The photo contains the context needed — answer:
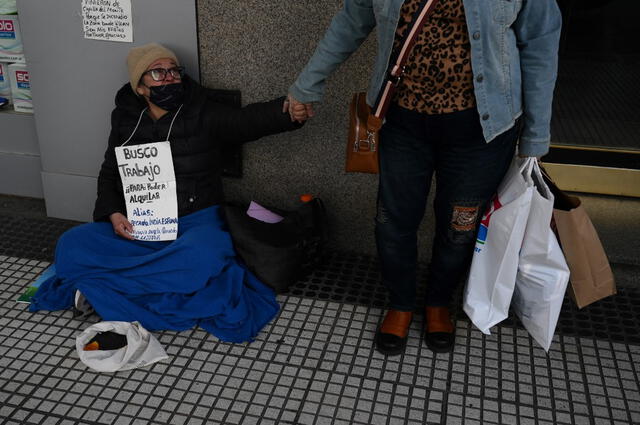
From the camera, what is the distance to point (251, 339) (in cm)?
295

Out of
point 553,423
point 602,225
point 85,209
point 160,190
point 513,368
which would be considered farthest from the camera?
point 85,209

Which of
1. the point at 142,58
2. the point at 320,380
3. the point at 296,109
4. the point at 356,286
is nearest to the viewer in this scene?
the point at 320,380

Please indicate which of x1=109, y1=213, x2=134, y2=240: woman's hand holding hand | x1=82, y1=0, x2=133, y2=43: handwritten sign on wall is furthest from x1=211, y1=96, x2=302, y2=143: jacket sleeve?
x1=82, y1=0, x2=133, y2=43: handwritten sign on wall

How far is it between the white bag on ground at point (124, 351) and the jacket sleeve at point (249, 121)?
1.02 meters

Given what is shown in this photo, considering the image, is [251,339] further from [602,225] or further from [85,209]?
[602,225]

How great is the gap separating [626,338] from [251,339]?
174 cm

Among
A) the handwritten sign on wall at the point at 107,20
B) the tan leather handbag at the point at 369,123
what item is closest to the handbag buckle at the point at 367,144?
the tan leather handbag at the point at 369,123

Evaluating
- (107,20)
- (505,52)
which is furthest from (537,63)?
(107,20)

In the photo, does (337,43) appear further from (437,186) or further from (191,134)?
(191,134)

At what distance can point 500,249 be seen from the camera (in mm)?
2617

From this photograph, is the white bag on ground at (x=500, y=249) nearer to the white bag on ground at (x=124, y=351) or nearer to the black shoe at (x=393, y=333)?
the black shoe at (x=393, y=333)

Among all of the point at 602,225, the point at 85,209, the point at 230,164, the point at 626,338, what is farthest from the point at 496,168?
the point at 85,209

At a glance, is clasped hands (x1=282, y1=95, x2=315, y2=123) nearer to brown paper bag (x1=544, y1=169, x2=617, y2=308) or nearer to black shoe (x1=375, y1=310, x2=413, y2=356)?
black shoe (x1=375, y1=310, x2=413, y2=356)

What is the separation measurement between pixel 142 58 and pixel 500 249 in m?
1.84
